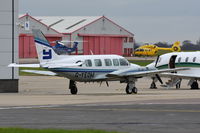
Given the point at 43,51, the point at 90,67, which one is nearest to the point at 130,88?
the point at 90,67

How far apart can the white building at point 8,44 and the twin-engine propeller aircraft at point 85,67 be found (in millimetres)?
1645

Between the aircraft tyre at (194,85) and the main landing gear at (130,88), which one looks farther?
the aircraft tyre at (194,85)

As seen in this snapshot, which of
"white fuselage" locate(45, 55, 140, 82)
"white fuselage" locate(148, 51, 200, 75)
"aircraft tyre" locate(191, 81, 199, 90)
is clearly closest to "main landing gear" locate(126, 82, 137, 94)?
"white fuselage" locate(45, 55, 140, 82)

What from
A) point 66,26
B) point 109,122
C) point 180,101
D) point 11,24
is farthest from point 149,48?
point 109,122

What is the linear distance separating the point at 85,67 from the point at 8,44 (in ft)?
15.0

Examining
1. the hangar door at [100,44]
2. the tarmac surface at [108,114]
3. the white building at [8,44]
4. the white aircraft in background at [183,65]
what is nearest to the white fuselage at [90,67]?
the white building at [8,44]

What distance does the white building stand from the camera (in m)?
39.7

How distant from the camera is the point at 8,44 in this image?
40.0m

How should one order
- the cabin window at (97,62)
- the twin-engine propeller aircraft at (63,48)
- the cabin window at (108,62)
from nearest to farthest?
the cabin window at (97,62), the cabin window at (108,62), the twin-engine propeller aircraft at (63,48)

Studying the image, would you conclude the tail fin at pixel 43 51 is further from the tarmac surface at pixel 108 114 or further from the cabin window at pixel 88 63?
the tarmac surface at pixel 108 114

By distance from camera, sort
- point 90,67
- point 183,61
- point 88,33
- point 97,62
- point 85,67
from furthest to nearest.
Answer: point 88,33, point 183,61, point 97,62, point 90,67, point 85,67

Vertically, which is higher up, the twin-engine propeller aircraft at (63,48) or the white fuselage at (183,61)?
the twin-engine propeller aircraft at (63,48)

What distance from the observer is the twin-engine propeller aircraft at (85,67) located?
37.5 metres

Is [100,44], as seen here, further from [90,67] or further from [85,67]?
[85,67]
